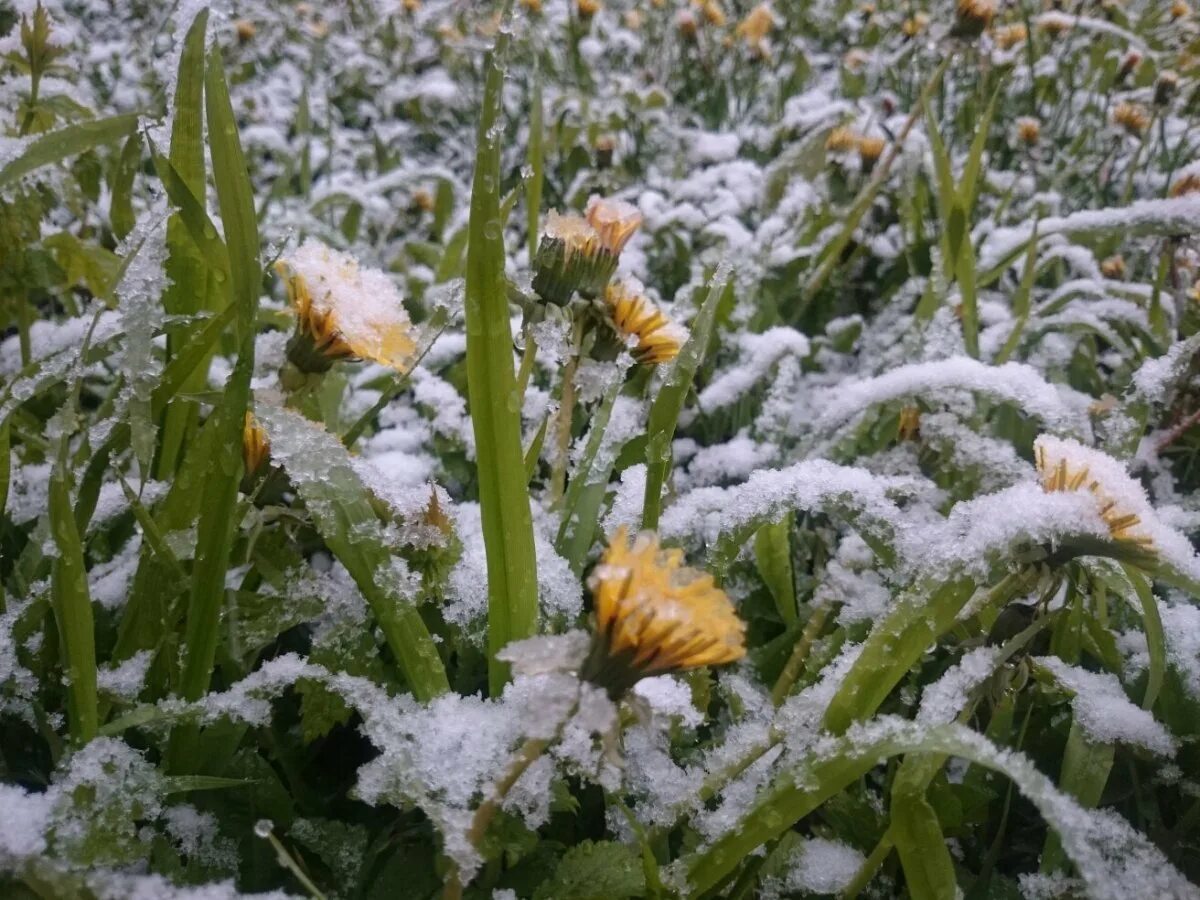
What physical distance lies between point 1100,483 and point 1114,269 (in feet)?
4.26

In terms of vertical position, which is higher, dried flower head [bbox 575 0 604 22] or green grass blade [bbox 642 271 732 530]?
dried flower head [bbox 575 0 604 22]

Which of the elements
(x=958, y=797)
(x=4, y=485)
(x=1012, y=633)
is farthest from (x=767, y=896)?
(x=4, y=485)

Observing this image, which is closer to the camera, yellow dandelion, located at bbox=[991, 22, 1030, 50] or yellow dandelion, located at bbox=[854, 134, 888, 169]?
yellow dandelion, located at bbox=[854, 134, 888, 169]

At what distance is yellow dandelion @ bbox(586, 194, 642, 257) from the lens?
2.33 ft

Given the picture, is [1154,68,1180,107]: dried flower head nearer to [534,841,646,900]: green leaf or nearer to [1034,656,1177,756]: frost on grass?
[1034,656,1177,756]: frost on grass

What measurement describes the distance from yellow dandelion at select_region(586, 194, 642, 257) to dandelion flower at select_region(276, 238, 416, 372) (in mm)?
189

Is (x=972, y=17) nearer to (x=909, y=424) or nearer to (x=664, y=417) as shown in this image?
(x=909, y=424)

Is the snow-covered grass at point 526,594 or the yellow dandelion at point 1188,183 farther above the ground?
the yellow dandelion at point 1188,183

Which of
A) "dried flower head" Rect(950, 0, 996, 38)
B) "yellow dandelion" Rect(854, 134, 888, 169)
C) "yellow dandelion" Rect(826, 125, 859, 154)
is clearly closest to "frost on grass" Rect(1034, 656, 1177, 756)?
"dried flower head" Rect(950, 0, 996, 38)

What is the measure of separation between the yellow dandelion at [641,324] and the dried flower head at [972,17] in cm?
100

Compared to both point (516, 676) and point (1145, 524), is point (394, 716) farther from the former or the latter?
point (1145, 524)

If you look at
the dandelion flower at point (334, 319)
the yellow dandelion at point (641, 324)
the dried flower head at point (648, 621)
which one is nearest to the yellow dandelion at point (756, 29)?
the yellow dandelion at point (641, 324)

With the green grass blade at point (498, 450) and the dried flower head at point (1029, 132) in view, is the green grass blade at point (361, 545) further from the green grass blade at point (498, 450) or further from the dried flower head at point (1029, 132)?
the dried flower head at point (1029, 132)

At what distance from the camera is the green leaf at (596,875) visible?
510mm
